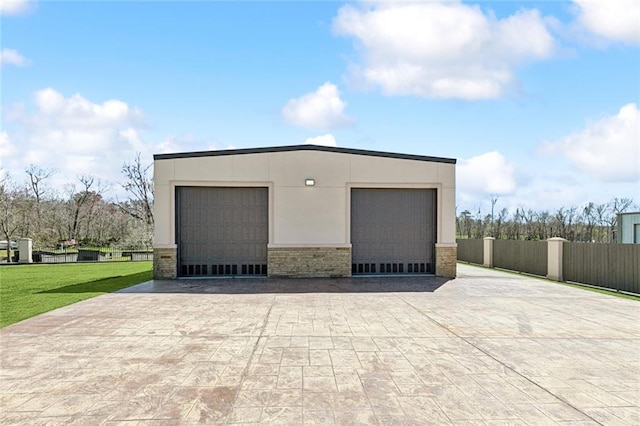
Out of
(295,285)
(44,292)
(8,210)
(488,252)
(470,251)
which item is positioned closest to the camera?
(44,292)

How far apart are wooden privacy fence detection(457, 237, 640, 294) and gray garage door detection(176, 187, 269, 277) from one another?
33.4ft

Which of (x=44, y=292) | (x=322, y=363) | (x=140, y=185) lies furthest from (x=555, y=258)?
(x=140, y=185)

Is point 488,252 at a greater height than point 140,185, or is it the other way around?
point 140,185

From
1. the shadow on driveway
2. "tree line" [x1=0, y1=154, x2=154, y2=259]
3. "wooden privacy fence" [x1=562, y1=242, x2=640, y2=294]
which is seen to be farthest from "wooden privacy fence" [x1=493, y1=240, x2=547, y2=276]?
"tree line" [x1=0, y1=154, x2=154, y2=259]

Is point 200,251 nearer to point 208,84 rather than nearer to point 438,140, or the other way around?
point 208,84

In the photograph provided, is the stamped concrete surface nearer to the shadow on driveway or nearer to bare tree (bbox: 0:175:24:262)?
the shadow on driveway

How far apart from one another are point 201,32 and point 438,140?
10.1 m

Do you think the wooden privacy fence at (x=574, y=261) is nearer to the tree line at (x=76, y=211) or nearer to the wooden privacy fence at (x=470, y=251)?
the wooden privacy fence at (x=470, y=251)

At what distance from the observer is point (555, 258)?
13430mm

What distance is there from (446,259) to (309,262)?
4752mm

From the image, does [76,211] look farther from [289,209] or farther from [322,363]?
[322,363]

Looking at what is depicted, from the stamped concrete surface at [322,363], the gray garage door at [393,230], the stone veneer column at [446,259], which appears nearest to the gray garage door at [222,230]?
the gray garage door at [393,230]

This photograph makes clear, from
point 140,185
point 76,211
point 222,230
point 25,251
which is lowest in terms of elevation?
point 25,251

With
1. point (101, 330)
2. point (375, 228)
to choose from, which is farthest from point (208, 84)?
point (101, 330)
